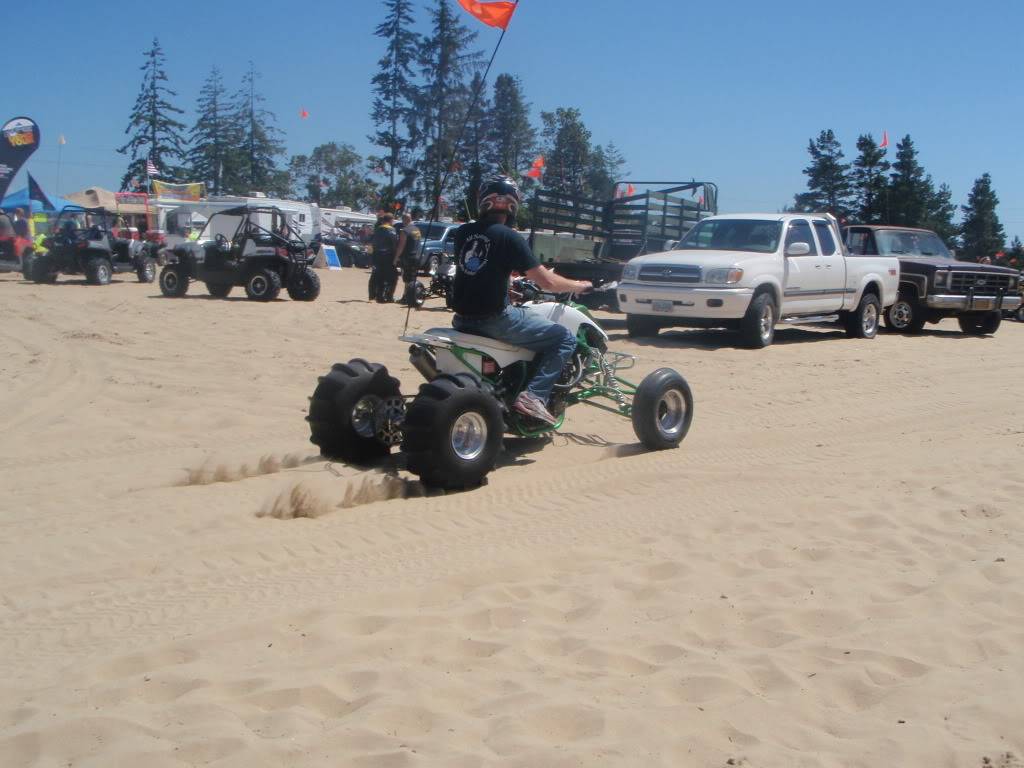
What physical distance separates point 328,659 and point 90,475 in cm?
341

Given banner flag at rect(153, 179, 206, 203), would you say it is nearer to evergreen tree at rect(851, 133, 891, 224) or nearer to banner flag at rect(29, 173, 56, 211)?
banner flag at rect(29, 173, 56, 211)

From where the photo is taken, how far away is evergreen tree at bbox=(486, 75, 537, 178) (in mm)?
55625

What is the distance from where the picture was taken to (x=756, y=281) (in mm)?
13828

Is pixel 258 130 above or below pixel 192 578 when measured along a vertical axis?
above

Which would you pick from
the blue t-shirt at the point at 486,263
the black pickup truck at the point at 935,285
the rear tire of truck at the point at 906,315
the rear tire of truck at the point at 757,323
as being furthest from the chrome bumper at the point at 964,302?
the blue t-shirt at the point at 486,263

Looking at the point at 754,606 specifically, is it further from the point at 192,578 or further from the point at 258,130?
the point at 258,130

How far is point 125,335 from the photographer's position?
13.1 m

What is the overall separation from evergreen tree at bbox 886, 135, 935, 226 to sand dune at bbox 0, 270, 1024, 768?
89.5 feet

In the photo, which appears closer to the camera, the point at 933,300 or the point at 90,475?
the point at 90,475

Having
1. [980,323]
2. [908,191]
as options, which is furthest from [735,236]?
[908,191]

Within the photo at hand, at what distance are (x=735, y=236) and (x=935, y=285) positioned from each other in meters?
4.71

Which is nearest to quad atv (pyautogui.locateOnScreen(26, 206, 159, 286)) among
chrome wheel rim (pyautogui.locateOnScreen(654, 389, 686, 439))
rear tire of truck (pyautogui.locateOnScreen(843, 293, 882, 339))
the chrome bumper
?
rear tire of truck (pyautogui.locateOnScreen(843, 293, 882, 339))

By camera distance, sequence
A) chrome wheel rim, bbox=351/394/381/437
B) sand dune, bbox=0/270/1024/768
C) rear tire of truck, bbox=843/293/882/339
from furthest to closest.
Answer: rear tire of truck, bbox=843/293/882/339 < chrome wheel rim, bbox=351/394/381/437 < sand dune, bbox=0/270/1024/768

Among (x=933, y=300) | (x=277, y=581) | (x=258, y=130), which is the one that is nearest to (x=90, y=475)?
(x=277, y=581)
